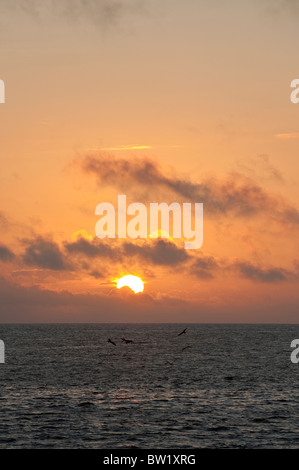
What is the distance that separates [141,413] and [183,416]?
5.47 metres

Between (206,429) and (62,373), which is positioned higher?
(62,373)

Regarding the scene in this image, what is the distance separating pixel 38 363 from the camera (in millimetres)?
146000

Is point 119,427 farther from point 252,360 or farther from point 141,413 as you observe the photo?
point 252,360

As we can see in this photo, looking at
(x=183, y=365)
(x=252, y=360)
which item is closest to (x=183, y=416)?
(x=183, y=365)

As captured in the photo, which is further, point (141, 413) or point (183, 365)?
point (183, 365)
